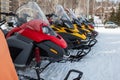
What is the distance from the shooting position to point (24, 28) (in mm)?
5328

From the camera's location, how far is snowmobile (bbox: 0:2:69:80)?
15.7ft

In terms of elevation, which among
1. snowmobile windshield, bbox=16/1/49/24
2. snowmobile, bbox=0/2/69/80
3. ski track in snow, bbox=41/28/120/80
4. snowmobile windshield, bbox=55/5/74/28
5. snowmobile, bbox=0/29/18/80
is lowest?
ski track in snow, bbox=41/28/120/80

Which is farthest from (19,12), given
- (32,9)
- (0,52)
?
(0,52)

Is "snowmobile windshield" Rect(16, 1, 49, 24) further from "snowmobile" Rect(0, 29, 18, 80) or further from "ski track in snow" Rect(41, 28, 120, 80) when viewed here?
"snowmobile" Rect(0, 29, 18, 80)

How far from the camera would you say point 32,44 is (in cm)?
495

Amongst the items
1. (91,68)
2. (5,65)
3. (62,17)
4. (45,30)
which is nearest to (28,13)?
(45,30)

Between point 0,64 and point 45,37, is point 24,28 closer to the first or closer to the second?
point 45,37

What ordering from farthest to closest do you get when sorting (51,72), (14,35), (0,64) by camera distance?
(51,72)
(14,35)
(0,64)

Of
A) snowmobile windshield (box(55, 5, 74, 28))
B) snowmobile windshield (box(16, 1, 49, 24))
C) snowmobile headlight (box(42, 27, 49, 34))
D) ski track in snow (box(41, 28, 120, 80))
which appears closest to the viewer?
snowmobile headlight (box(42, 27, 49, 34))

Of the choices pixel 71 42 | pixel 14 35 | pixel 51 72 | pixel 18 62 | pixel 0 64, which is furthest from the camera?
pixel 71 42

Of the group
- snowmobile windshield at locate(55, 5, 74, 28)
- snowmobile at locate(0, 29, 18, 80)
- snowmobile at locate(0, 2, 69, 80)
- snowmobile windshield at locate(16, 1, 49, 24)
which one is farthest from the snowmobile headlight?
snowmobile at locate(0, 29, 18, 80)

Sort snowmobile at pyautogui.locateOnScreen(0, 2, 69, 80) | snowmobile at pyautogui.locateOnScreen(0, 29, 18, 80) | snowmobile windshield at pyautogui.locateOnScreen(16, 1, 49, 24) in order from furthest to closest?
1. snowmobile windshield at pyautogui.locateOnScreen(16, 1, 49, 24)
2. snowmobile at pyautogui.locateOnScreen(0, 2, 69, 80)
3. snowmobile at pyautogui.locateOnScreen(0, 29, 18, 80)

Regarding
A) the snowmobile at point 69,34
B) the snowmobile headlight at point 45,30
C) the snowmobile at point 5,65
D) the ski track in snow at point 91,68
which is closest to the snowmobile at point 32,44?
the snowmobile headlight at point 45,30

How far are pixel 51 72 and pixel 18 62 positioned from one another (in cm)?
140
